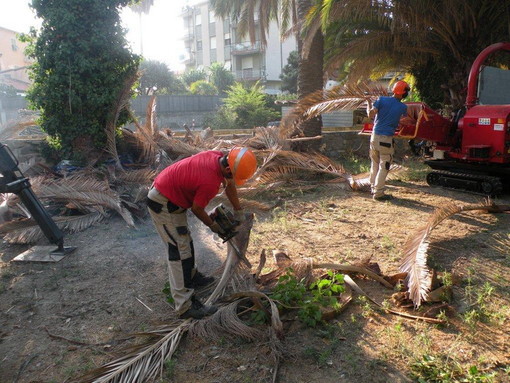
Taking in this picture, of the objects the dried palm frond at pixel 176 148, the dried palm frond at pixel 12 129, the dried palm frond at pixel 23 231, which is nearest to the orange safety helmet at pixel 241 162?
the dried palm frond at pixel 23 231

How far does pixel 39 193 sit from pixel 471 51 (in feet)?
34.6

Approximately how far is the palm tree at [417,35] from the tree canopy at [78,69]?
4.28m

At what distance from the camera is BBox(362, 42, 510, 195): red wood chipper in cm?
700

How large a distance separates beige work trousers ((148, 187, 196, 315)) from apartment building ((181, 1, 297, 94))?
135ft

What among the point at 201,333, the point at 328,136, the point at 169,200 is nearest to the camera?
the point at 201,333

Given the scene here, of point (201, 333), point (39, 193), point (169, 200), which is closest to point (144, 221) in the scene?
point (39, 193)

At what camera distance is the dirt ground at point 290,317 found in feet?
10.2

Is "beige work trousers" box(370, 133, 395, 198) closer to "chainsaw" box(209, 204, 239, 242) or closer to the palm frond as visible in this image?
the palm frond

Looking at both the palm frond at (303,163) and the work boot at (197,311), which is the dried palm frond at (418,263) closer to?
the work boot at (197,311)

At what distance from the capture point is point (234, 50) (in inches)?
1813

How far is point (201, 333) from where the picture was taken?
3498 mm

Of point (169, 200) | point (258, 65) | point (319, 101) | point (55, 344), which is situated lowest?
point (55, 344)

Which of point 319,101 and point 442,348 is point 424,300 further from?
point 319,101

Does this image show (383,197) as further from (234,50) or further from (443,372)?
(234,50)
